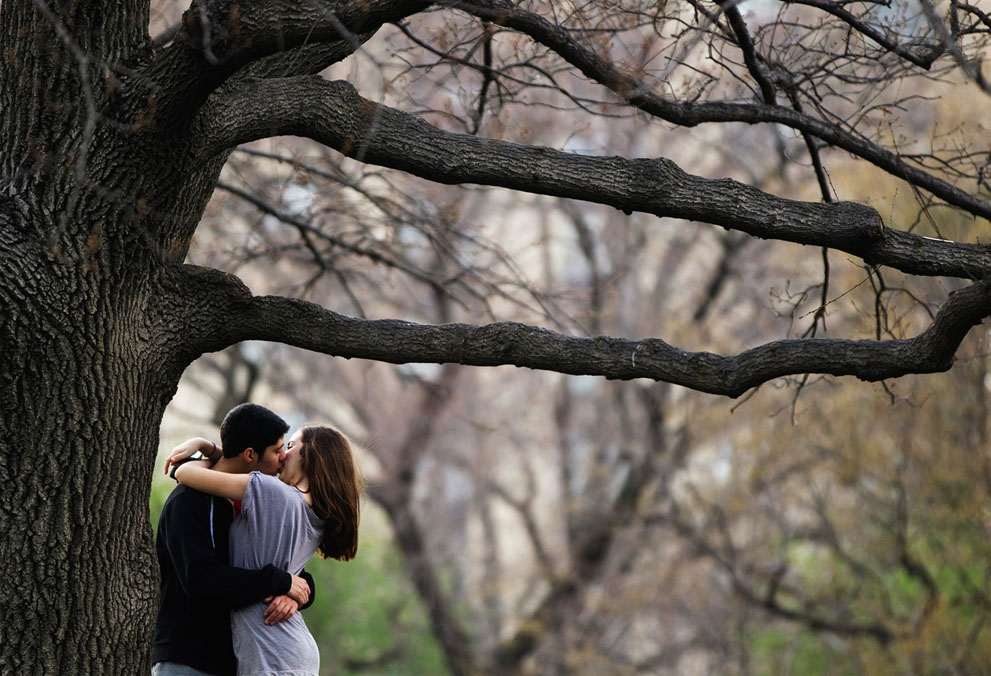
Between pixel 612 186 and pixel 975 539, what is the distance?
8915mm

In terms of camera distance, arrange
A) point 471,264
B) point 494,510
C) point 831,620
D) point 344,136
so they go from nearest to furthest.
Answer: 1. point 344,136
2. point 471,264
3. point 831,620
4. point 494,510

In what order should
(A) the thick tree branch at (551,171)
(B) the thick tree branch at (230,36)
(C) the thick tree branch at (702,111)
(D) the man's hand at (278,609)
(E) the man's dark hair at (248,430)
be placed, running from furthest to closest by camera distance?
(C) the thick tree branch at (702,111) < (E) the man's dark hair at (248,430) < (D) the man's hand at (278,609) < (A) the thick tree branch at (551,171) < (B) the thick tree branch at (230,36)

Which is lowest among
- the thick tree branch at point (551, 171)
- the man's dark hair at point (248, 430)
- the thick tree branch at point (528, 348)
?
the man's dark hair at point (248, 430)

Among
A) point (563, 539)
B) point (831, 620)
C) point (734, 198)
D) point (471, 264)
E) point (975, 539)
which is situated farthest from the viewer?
point (563, 539)

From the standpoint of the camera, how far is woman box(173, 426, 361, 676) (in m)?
3.80

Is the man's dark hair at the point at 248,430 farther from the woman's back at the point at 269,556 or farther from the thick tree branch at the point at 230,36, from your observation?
the thick tree branch at the point at 230,36

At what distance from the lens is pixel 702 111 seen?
445 centimetres

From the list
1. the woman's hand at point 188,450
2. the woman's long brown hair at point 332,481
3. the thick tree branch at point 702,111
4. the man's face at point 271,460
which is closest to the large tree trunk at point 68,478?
the woman's hand at point 188,450

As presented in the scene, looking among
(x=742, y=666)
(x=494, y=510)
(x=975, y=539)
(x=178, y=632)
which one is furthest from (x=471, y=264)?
(x=494, y=510)

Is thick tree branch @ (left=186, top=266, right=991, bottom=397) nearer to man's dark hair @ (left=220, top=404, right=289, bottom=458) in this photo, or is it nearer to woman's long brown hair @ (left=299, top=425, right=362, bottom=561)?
man's dark hair @ (left=220, top=404, right=289, bottom=458)

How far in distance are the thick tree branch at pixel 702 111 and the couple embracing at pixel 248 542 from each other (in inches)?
68.5

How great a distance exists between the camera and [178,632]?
389 cm

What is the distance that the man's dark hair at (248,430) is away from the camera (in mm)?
4051

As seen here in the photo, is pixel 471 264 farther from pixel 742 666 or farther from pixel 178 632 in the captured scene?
pixel 742 666
